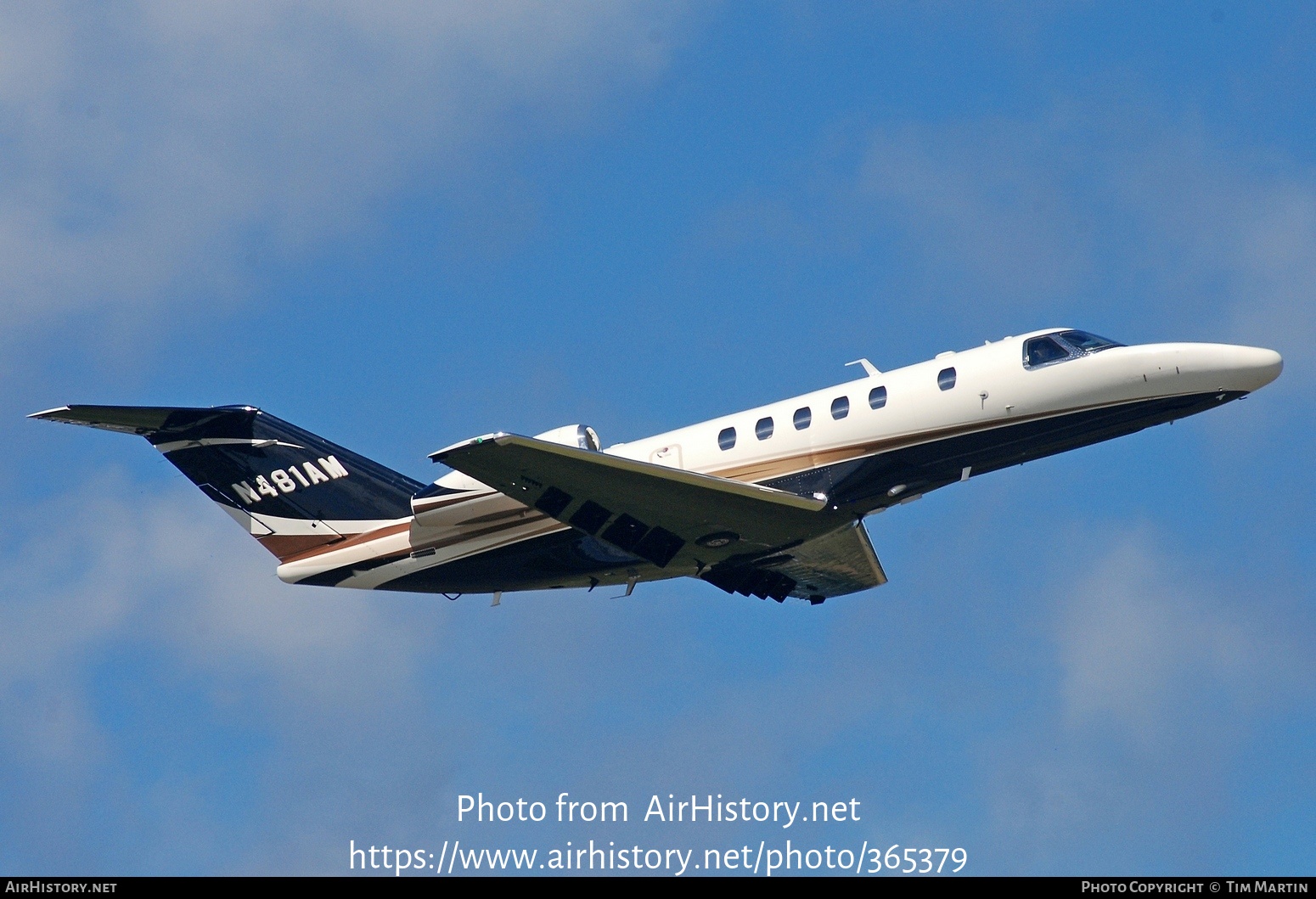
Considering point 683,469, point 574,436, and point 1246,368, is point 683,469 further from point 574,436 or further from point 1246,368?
point 1246,368

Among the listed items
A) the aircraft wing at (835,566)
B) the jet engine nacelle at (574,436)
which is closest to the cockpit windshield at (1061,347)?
the aircraft wing at (835,566)

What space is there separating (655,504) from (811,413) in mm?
3003

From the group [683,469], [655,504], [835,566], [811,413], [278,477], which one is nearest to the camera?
[655,504]

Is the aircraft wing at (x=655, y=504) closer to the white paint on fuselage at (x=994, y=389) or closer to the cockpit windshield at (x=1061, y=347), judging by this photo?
the white paint on fuselage at (x=994, y=389)

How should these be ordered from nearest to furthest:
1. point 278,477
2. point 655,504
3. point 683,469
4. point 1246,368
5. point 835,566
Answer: point 1246,368
point 655,504
point 683,469
point 278,477
point 835,566

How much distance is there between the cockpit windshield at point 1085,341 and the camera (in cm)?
2370

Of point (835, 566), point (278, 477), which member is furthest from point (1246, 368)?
point (278, 477)

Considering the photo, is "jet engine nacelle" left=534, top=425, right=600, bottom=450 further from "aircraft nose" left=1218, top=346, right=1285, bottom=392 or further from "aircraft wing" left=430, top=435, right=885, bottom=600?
"aircraft nose" left=1218, top=346, right=1285, bottom=392

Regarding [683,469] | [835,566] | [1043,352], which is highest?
[1043,352]

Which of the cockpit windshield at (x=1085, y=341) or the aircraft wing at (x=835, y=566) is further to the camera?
the aircraft wing at (x=835, y=566)

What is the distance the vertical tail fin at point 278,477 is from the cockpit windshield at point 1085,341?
11.6 metres

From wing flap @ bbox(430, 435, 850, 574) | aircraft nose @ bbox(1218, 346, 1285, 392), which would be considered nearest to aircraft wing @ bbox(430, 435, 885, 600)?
wing flap @ bbox(430, 435, 850, 574)

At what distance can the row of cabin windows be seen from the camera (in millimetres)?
23844

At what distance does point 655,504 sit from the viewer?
23.7 meters
